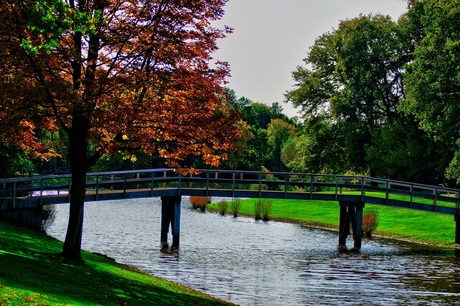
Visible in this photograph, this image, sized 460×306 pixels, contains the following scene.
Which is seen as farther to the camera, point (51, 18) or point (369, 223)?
point (369, 223)

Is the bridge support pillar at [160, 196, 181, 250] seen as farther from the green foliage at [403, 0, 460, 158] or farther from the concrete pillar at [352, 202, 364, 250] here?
the green foliage at [403, 0, 460, 158]

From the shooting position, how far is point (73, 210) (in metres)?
21.3

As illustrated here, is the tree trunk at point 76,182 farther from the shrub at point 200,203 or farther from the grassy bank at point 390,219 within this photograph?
the shrub at point 200,203

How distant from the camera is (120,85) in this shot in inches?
789

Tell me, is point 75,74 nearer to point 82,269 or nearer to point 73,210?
point 73,210

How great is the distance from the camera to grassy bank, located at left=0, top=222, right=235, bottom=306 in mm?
14094

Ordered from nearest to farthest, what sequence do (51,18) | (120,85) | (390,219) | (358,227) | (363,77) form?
(51,18)
(120,85)
(358,227)
(390,219)
(363,77)

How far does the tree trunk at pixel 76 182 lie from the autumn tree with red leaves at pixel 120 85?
30mm

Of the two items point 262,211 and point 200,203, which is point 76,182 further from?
point 200,203

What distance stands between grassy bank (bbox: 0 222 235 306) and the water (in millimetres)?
3278

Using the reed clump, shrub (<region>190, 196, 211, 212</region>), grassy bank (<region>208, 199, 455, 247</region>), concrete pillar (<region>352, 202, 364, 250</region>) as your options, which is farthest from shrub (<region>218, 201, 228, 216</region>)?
concrete pillar (<region>352, 202, 364, 250</region>)

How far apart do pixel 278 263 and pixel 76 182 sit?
13.0 metres

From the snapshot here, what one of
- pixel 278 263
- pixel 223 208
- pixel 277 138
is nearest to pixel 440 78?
pixel 223 208

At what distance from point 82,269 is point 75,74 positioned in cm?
560
